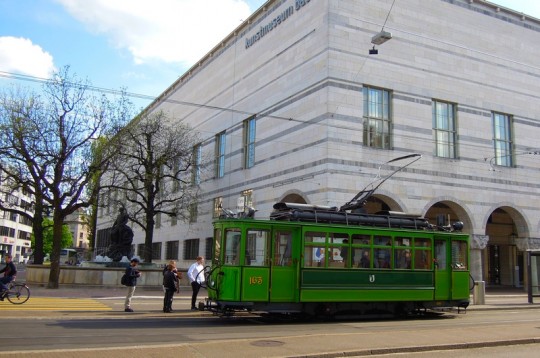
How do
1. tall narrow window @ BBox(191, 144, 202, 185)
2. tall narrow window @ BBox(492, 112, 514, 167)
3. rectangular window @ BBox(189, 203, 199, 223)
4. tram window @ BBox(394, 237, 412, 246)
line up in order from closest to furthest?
tram window @ BBox(394, 237, 412, 246), tall narrow window @ BBox(492, 112, 514, 167), rectangular window @ BBox(189, 203, 199, 223), tall narrow window @ BBox(191, 144, 202, 185)

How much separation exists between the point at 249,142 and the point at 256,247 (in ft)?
70.1

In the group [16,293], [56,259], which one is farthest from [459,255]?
[56,259]

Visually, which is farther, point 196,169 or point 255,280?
point 196,169

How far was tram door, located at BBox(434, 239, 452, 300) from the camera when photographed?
17000 mm

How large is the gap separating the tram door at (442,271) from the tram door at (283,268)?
527 centimetres

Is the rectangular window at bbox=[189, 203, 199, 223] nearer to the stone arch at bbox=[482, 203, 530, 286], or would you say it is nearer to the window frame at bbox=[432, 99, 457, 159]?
the window frame at bbox=[432, 99, 457, 159]

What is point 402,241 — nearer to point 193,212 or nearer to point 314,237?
point 314,237

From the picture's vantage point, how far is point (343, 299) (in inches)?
602

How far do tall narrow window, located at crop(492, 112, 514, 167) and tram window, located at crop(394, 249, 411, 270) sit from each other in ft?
59.1

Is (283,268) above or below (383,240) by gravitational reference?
below

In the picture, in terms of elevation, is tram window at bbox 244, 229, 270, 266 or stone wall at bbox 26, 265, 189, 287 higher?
tram window at bbox 244, 229, 270, 266

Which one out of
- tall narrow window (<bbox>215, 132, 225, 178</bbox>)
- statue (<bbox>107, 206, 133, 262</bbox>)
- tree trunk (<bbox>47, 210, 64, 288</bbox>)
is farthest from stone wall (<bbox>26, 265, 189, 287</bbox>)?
tall narrow window (<bbox>215, 132, 225, 178</bbox>)

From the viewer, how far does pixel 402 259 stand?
16453mm

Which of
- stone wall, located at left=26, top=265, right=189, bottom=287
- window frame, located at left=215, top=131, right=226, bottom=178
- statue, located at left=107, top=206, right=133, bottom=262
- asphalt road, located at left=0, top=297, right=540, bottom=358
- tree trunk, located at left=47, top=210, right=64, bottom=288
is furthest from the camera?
window frame, located at left=215, top=131, right=226, bottom=178
